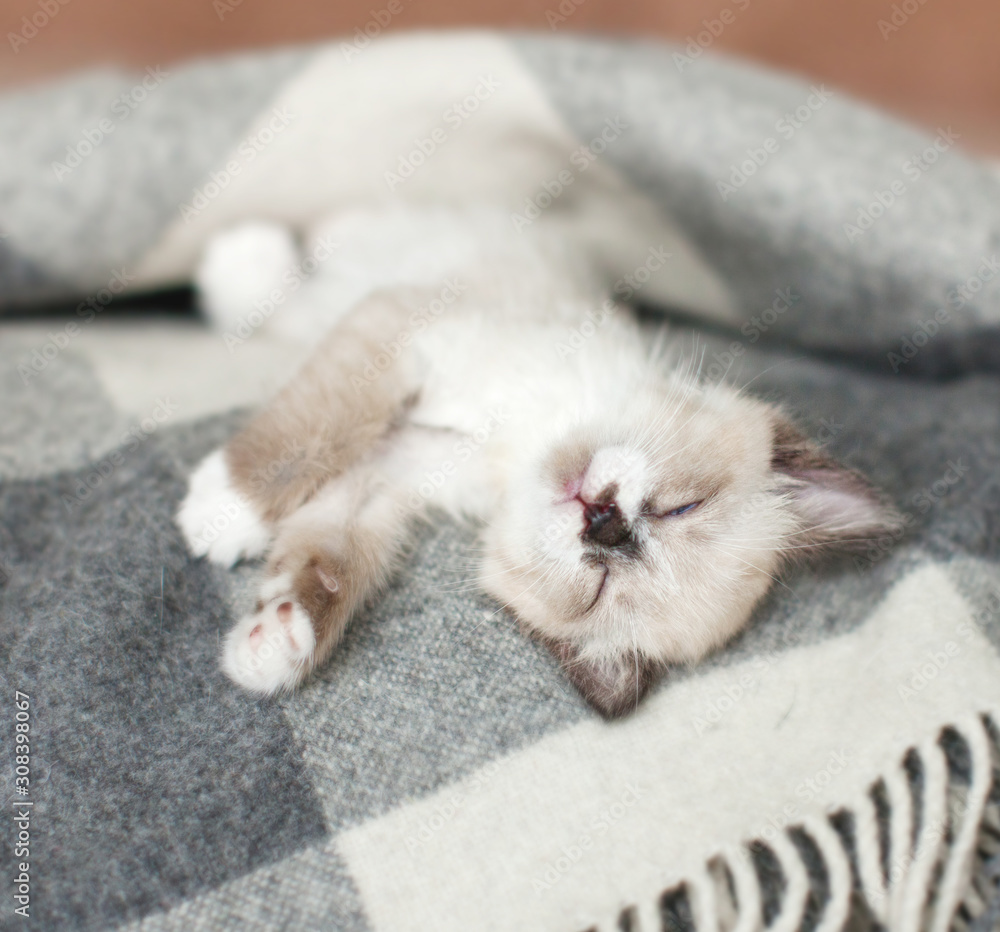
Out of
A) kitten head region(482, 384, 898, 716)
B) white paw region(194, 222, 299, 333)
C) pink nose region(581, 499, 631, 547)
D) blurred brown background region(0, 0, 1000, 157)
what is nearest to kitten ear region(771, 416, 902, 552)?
kitten head region(482, 384, 898, 716)

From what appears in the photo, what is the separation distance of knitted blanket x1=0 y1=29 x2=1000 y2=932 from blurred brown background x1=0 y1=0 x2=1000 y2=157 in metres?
0.68

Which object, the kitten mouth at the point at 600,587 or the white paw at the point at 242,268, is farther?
the white paw at the point at 242,268

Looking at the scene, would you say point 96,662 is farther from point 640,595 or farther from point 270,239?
point 270,239

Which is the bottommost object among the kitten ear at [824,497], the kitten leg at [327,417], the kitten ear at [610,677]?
the kitten ear at [610,677]

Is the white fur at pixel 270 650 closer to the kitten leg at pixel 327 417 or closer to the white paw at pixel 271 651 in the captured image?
the white paw at pixel 271 651

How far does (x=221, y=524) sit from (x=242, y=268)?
0.72 metres

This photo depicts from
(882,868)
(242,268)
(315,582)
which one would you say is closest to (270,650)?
(315,582)

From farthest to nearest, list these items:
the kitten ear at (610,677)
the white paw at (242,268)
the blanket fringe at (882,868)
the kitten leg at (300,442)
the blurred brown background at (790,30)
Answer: the blurred brown background at (790,30)
the white paw at (242,268)
the kitten leg at (300,442)
the kitten ear at (610,677)
the blanket fringe at (882,868)

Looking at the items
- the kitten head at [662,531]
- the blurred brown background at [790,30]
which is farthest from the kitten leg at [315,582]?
the blurred brown background at [790,30]

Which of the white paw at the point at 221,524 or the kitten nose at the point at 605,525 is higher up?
the kitten nose at the point at 605,525

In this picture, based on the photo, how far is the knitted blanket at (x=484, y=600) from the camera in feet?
2.42

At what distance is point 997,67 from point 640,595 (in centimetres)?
209

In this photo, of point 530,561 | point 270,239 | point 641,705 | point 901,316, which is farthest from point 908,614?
point 270,239

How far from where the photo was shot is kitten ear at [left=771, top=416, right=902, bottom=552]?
94cm
